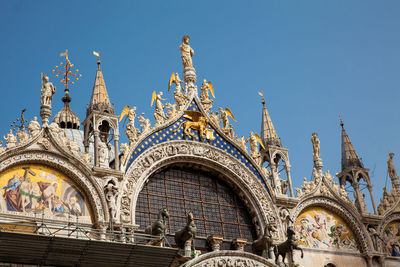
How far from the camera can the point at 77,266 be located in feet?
68.7

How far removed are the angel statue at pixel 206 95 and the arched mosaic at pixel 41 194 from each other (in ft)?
24.2

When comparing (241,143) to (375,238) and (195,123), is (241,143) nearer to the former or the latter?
(195,123)

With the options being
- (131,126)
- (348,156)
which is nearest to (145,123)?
(131,126)

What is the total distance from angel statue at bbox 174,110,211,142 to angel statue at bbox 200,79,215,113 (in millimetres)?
644

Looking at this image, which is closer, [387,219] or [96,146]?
[96,146]

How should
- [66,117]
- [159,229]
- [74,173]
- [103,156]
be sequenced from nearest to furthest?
[159,229]
[74,173]
[103,156]
[66,117]

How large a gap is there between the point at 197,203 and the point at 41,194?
266 inches

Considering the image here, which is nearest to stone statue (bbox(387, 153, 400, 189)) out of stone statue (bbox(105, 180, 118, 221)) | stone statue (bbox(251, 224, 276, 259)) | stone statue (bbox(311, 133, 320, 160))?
stone statue (bbox(311, 133, 320, 160))

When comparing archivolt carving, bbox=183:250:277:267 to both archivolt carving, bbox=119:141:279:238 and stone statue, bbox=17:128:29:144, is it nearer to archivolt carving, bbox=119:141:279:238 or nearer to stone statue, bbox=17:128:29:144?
archivolt carving, bbox=119:141:279:238

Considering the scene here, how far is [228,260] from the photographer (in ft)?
80.8

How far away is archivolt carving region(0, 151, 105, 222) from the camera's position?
79.5 ft

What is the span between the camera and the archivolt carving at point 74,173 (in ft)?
79.5

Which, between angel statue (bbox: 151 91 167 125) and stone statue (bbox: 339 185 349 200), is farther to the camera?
stone statue (bbox: 339 185 349 200)

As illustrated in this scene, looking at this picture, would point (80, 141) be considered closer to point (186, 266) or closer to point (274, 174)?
Result: point (274, 174)
